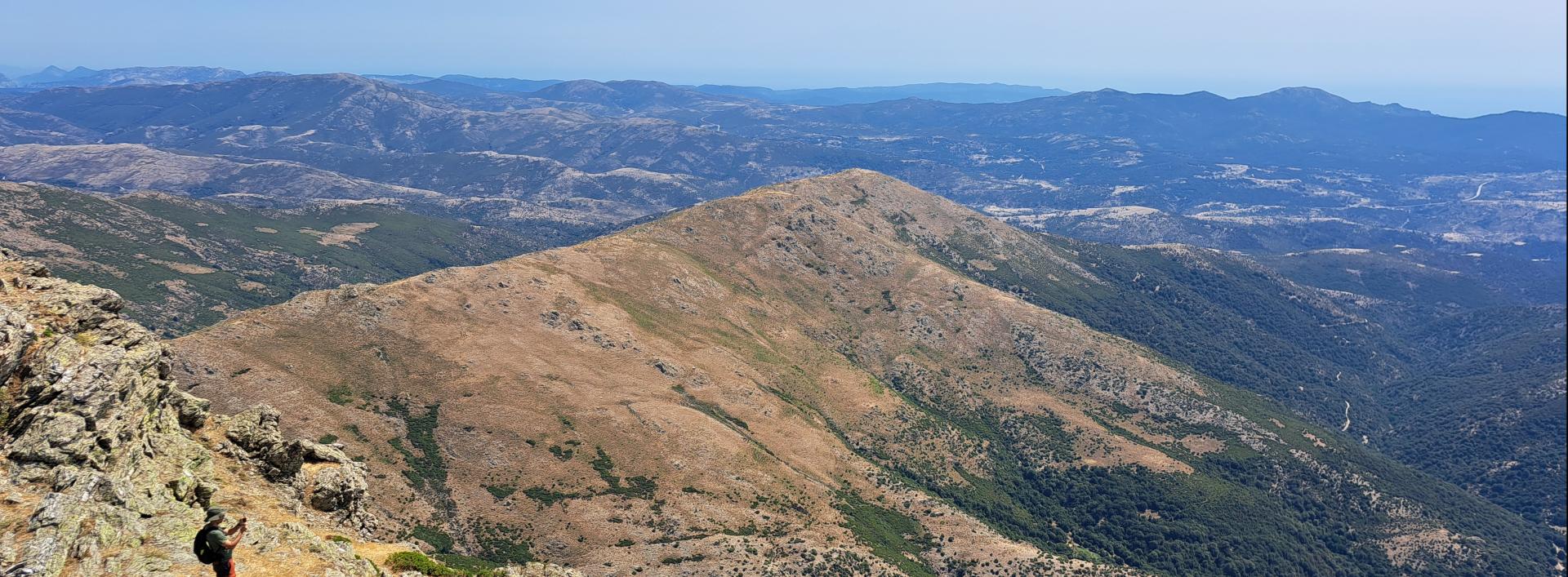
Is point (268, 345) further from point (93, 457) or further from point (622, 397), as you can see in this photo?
point (93, 457)

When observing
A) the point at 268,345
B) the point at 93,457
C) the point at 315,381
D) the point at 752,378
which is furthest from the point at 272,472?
the point at 752,378

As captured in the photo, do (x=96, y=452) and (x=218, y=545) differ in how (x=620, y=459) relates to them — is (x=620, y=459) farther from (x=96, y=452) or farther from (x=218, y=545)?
(x=218, y=545)

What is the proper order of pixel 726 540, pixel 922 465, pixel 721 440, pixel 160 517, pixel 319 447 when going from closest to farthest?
pixel 160 517, pixel 319 447, pixel 726 540, pixel 721 440, pixel 922 465

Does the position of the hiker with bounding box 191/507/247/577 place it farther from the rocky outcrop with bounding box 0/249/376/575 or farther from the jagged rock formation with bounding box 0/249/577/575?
the rocky outcrop with bounding box 0/249/376/575

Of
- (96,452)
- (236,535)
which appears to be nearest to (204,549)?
(236,535)

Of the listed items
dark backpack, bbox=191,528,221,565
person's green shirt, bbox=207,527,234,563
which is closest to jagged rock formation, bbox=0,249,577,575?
dark backpack, bbox=191,528,221,565
